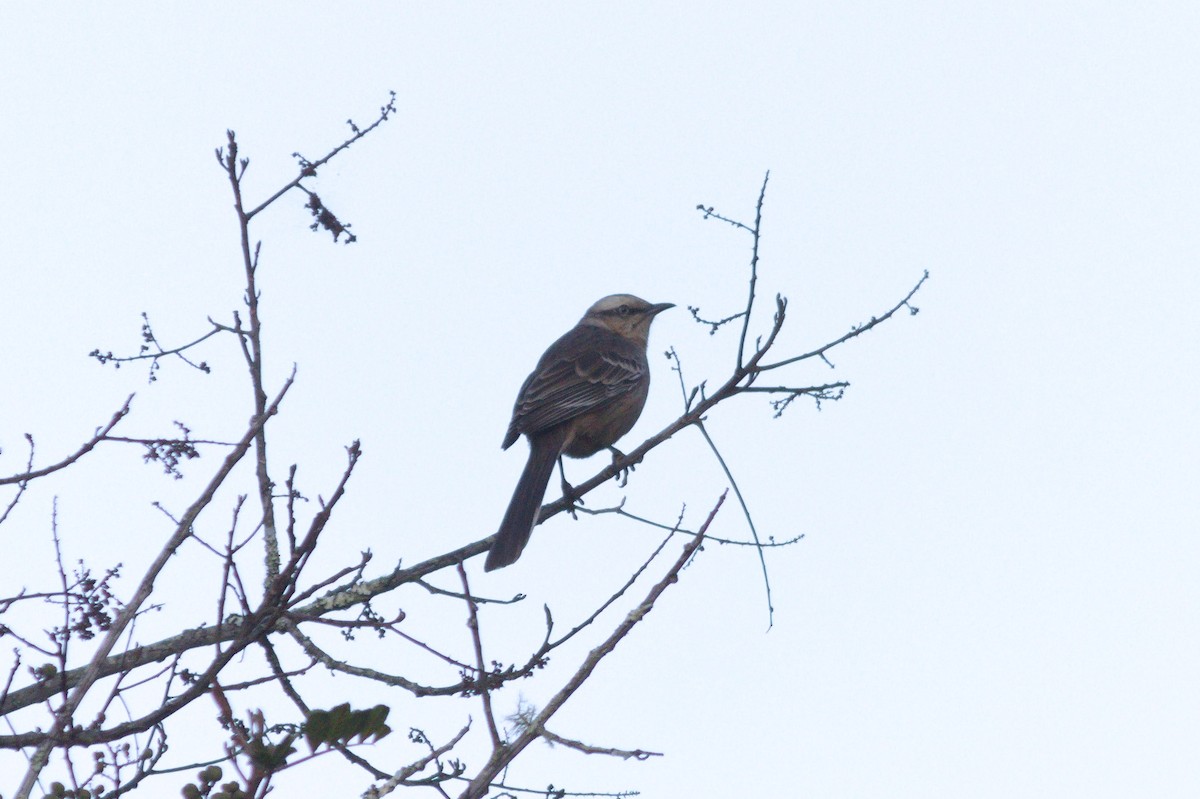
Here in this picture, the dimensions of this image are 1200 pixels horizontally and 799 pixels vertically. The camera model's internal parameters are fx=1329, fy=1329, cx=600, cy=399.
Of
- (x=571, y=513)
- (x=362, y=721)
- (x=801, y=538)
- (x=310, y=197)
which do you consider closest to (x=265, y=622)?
(x=362, y=721)

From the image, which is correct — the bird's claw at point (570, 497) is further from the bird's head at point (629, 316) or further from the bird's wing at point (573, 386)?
the bird's head at point (629, 316)

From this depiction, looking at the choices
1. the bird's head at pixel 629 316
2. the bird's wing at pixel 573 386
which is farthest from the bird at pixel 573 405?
the bird's head at pixel 629 316

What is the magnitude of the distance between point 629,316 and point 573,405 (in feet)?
7.11

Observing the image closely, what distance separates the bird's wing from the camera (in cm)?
752

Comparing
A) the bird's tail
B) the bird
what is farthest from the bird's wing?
the bird's tail

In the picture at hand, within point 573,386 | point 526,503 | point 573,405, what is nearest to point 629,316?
point 573,386

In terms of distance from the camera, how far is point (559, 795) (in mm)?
4023

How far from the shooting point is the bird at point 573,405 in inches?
278

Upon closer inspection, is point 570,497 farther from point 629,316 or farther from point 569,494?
point 629,316

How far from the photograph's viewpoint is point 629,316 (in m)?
9.61

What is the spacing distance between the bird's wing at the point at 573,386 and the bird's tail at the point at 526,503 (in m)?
0.13

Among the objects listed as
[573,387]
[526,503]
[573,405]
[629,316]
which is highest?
[629,316]

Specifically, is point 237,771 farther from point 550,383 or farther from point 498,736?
point 550,383

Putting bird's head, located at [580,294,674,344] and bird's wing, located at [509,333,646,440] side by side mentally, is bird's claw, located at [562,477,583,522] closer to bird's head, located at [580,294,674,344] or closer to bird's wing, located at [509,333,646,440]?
bird's wing, located at [509,333,646,440]
